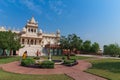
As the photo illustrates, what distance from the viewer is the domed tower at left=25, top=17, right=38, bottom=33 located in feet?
215

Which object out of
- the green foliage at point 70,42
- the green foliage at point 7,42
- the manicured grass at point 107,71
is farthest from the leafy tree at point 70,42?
the manicured grass at point 107,71

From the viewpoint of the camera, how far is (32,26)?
66.2 m

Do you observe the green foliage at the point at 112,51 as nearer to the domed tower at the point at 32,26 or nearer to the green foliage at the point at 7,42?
the domed tower at the point at 32,26

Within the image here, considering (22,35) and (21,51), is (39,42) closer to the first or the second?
(22,35)

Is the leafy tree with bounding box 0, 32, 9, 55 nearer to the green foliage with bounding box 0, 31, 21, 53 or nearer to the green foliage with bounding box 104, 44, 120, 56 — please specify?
the green foliage with bounding box 0, 31, 21, 53

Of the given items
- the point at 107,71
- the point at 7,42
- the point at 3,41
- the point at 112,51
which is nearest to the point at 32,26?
the point at 7,42

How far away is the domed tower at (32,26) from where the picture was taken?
65562 millimetres

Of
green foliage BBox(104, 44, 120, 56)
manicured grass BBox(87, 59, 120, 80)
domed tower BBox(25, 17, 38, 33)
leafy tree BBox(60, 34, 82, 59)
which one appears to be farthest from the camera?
green foliage BBox(104, 44, 120, 56)

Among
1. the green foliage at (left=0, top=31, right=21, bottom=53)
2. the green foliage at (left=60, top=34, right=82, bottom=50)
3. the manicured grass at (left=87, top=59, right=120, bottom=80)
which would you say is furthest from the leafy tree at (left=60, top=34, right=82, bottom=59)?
the manicured grass at (left=87, top=59, right=120, bottom=80)

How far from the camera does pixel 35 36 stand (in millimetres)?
62719

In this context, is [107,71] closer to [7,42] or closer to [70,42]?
[7,42]

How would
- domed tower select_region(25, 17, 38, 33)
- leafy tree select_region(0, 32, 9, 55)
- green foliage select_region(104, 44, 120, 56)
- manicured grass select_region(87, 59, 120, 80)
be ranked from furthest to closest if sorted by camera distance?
green foliage select_region(104, 44, 120, 56)
domed tower select_region(25, 17, 38, 33)
leafy tree select_region(0, 32, 9, 55)
manicured grass select_region(87, 59, 120, 80)

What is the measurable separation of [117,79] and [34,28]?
187 feet

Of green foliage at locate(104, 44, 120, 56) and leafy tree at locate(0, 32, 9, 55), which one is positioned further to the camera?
green foliage at locate(104, 44, 120, 56)
